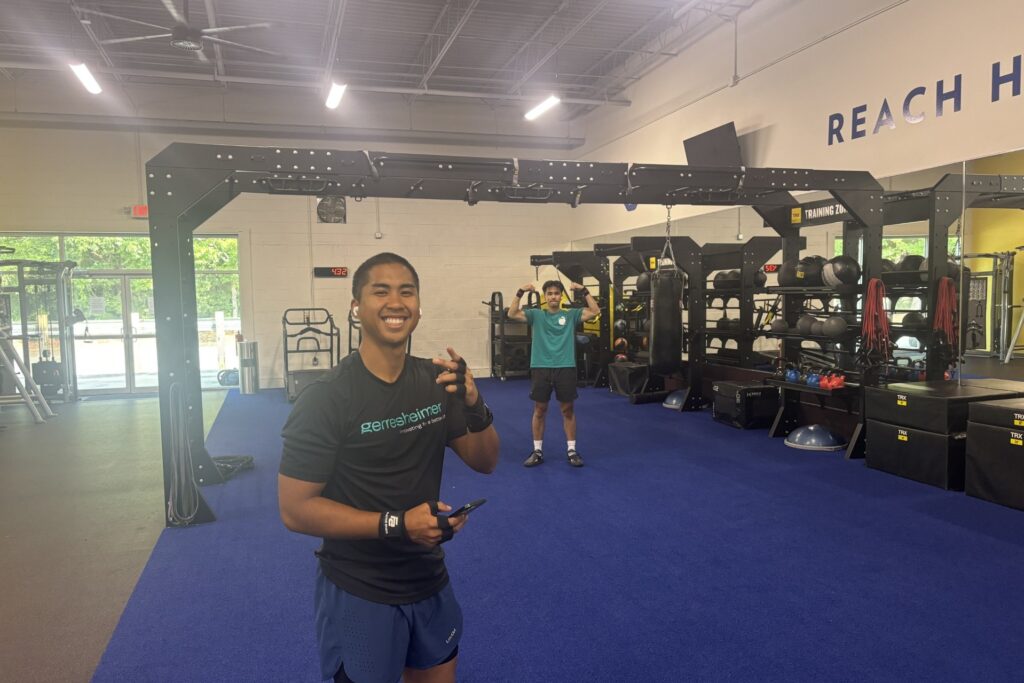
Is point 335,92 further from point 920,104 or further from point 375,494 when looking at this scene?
point 375,494

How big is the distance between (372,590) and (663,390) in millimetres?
7961

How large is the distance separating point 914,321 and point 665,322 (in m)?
2.21

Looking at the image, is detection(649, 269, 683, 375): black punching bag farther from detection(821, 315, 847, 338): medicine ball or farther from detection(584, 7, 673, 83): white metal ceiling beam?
detection(584, 7, 673, 83): white metal ceiling beam

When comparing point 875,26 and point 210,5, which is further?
point 210,5

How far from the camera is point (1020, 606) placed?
2.96 metres

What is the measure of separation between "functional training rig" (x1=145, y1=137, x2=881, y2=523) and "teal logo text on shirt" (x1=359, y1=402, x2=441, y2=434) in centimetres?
330

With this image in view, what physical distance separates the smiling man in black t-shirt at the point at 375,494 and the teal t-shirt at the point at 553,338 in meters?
4.00

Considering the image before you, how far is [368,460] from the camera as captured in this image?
4.51ft

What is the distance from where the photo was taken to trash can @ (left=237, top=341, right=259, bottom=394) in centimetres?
1007

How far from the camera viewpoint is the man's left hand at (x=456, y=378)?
4.85ft

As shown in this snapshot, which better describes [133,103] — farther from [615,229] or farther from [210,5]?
[615,229]

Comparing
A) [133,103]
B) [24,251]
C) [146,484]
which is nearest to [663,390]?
[146,484]

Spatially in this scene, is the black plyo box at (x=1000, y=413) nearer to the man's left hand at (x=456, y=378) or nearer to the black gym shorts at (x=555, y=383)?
the black gym shorts at (x=555, y=383)

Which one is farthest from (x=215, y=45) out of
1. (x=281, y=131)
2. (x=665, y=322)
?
(x=665, y=322)
